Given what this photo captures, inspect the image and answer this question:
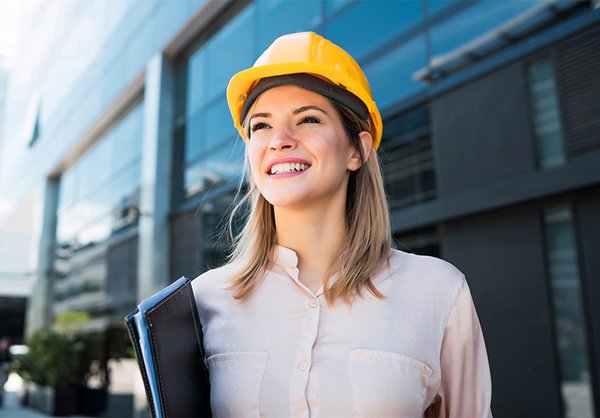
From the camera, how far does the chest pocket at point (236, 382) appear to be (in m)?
1.36

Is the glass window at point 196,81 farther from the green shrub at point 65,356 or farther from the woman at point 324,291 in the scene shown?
the woman at point 324,291

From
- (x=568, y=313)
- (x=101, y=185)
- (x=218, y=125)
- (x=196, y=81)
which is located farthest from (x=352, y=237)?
(x=101, y=185)

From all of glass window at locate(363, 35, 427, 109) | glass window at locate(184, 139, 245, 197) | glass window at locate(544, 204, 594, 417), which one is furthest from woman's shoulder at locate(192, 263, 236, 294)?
glass window at locate(184, 139, 245, 197)

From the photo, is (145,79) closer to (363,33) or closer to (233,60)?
(233,60)

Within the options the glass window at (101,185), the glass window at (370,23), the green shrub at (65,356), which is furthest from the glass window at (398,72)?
the green shrub at (65,356)

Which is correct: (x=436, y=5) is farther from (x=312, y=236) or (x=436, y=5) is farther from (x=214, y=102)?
(x=312, y=236)

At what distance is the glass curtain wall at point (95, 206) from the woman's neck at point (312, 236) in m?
9.63

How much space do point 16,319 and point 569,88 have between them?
36.7 meters

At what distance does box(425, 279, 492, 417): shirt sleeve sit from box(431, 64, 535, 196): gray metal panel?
3893 mm

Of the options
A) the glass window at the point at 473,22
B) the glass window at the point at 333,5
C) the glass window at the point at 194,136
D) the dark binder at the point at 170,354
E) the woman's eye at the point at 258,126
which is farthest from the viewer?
the glass window at the point at 194,136

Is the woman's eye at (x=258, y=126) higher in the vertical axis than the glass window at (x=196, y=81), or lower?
lower

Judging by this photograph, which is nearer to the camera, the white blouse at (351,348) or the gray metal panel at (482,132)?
the white blouse at (351,348)

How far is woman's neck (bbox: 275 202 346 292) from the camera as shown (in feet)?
5.20

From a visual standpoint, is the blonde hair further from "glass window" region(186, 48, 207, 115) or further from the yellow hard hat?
"glass window" region(186, 48, 207, 115)
